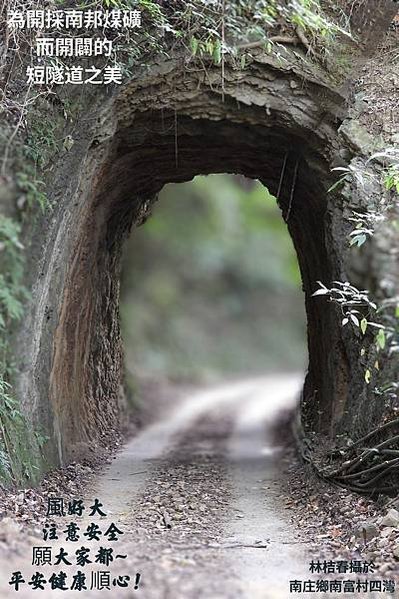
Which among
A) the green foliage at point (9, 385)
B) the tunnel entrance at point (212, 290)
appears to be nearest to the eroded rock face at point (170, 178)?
the green foliage at point (9, 385)

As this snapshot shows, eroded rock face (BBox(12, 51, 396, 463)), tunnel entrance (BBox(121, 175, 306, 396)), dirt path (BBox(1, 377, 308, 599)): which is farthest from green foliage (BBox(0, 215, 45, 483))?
tunnel entrance (BBox(121, 175, 306, 396))

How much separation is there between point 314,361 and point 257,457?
77.1 inches

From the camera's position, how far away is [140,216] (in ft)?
43.4

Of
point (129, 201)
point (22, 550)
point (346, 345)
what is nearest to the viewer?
point (22, 550)

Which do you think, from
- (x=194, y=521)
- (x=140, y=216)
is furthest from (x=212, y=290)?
(x=194, y=521)

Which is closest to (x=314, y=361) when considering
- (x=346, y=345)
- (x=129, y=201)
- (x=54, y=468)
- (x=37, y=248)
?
(x=346, y=345)

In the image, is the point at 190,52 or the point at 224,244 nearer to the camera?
the point at 190,52

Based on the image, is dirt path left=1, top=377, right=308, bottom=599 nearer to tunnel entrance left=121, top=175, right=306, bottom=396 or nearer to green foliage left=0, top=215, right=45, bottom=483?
green foliage left=0, top=215, right=45, bottom=483

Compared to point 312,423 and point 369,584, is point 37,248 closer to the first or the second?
point 369,584

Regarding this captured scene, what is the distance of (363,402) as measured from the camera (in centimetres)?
823

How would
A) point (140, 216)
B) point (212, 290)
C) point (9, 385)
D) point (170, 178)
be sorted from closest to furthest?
point (9, 385)
point (170, 178)
point (140, 216)
point (212, 290)

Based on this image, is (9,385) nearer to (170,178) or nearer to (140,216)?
(170,178)

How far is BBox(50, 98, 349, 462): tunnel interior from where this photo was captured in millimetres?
9320

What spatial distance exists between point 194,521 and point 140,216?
7.03 m
